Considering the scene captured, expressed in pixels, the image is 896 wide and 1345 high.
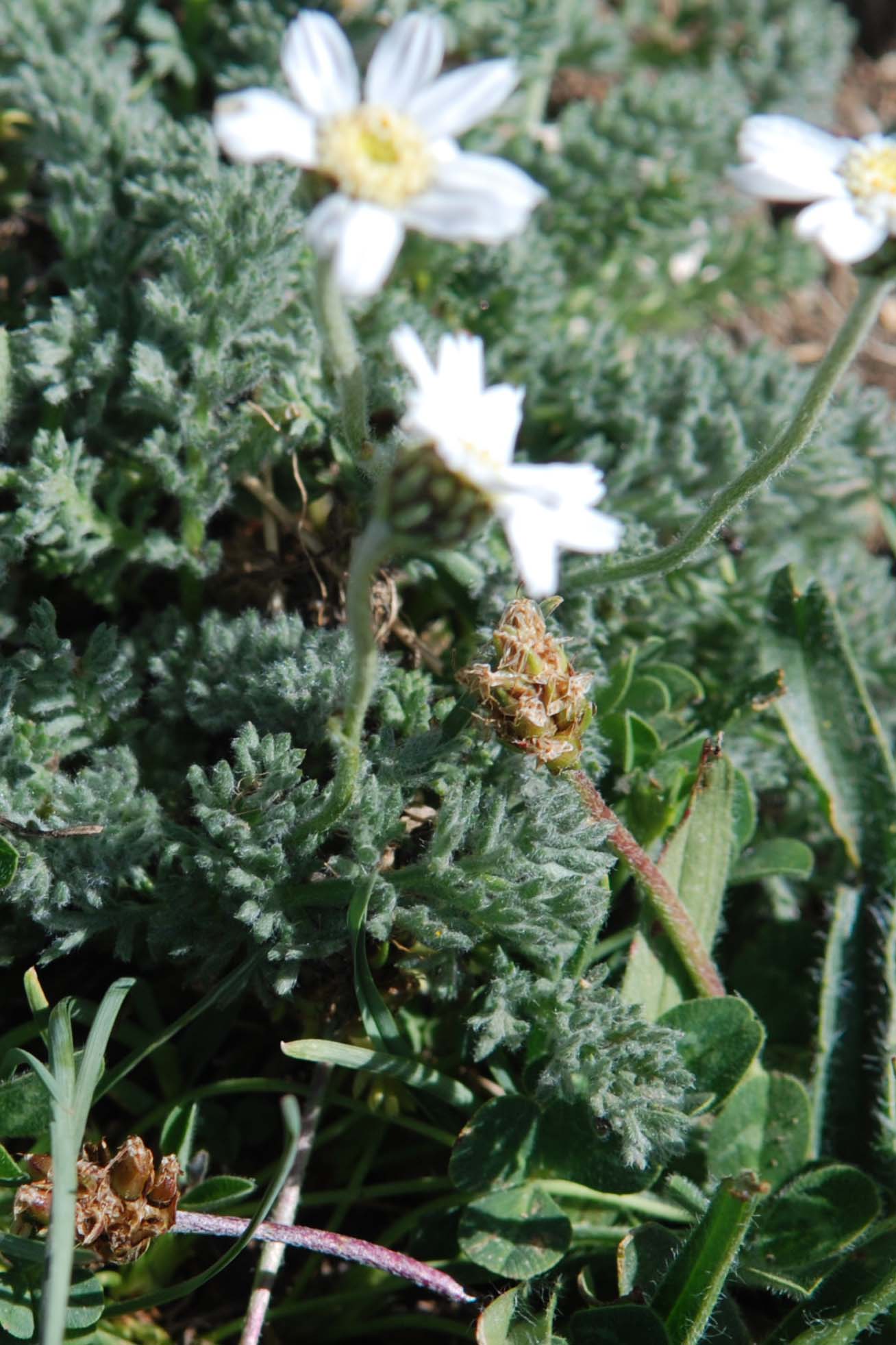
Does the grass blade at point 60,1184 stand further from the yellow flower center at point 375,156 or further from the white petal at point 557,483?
the yellow flower center at point 375,156

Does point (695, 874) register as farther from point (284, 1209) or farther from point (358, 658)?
point (358, 658)

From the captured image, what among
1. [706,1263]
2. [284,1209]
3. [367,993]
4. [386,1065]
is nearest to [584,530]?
[367,993]

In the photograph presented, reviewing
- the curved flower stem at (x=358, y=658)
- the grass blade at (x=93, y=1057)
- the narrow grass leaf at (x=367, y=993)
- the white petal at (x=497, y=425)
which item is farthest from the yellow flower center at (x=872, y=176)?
the grass blade at (x=93, y=1057)

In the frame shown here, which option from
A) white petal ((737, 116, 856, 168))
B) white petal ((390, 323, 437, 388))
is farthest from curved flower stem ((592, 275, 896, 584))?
white petal ((390, 323, 437, 388))

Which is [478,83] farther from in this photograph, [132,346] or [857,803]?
[857,803]

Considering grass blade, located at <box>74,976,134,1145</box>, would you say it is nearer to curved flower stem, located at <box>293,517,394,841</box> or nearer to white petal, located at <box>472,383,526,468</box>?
curved flower stem, located at <box>293,517,394,841</box>
